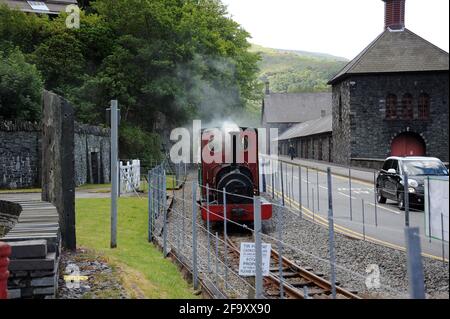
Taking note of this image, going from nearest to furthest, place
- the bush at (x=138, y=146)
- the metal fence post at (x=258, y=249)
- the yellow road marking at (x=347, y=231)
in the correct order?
the metal fence post at (x=258, y=249)
the yellow road marking at (x=347, y=231)
the bush at (x=138, y=146)

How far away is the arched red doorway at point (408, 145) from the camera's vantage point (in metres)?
43.8

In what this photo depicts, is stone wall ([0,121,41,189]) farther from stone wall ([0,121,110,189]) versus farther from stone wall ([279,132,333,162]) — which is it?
stone wall ([279,132,333,162])

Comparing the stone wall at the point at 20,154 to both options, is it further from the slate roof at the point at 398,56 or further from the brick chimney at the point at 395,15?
the brick chimney at the point at 395,15

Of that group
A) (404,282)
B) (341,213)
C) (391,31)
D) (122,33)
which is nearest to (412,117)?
(391,31)

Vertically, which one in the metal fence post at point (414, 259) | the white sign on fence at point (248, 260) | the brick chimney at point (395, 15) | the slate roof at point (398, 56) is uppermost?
the brick chimney at point (395, 15)

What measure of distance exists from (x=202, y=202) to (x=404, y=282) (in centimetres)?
808

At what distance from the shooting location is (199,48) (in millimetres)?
43094

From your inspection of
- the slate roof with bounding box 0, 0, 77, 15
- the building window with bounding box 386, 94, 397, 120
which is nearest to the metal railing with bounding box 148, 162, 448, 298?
the building window with bounding box 386, 94, 397, 120

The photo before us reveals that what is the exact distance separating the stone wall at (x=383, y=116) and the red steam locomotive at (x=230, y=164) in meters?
26.6

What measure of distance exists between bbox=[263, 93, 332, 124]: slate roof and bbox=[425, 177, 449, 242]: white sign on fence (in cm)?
8666

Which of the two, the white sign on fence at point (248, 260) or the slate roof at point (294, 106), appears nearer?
the white sign on fence at point (248, 260)

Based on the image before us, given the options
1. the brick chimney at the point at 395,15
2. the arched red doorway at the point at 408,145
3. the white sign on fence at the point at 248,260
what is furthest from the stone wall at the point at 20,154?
the brick chimney at the point at 395,15

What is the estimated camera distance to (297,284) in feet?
32.7
